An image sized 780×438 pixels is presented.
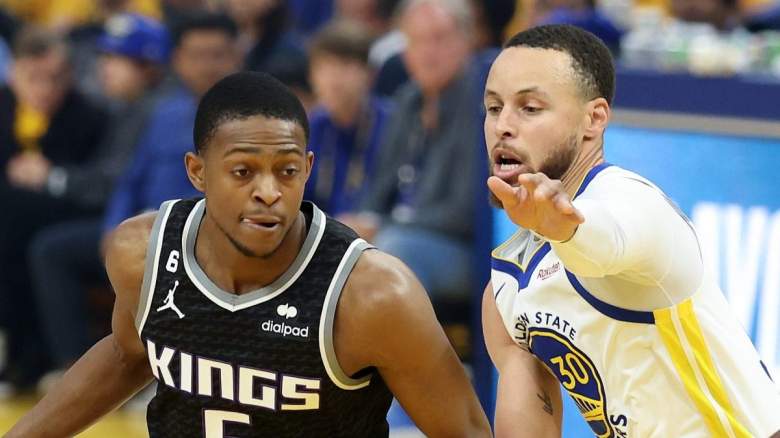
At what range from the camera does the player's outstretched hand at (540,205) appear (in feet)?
8.85

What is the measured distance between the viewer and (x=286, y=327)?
3.46 meters

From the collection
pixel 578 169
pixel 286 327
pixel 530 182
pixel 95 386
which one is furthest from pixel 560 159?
pixel 95 386

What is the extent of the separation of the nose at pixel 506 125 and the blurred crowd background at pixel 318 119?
272cm

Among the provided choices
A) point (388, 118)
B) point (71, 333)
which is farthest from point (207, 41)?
point (71, 333)

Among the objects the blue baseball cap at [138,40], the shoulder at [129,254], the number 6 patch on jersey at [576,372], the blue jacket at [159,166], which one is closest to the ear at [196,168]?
the shoulder at [129,254]

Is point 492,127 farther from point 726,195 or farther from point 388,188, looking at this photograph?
point 388,188

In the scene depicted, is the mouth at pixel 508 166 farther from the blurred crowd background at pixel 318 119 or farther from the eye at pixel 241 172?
the blurred crowd background at pixel 318 119

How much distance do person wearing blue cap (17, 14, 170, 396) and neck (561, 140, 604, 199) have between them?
5.23m

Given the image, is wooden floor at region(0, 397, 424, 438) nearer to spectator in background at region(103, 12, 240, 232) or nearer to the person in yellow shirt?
spectator in background at region(103, 12, 240, 232)

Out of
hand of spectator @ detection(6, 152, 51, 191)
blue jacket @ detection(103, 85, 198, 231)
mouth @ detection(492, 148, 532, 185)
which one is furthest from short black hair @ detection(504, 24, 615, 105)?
hand of spectator @ detection(6, 152, 51, 191)

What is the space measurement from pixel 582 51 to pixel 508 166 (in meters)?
0.32

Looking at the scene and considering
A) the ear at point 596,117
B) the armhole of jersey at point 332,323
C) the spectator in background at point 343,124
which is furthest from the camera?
the spectator in background at point 343,124

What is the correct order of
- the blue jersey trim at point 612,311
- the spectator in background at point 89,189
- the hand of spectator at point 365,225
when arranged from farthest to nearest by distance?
the spectator in background at point 89,189 < the hand of spectator at point 365,225 < the blue jersey trim at point 612,311

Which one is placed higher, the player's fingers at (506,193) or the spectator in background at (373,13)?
the spectator in background at (373,13)
